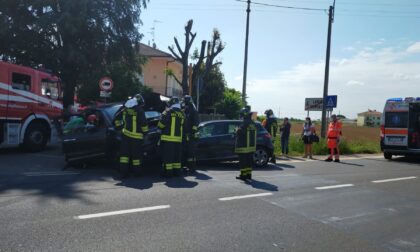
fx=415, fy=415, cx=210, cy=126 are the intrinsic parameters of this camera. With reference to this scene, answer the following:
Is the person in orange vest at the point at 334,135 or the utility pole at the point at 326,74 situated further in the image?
the utility pole at the point at 326,74

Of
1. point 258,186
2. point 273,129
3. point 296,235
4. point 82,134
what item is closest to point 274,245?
point 296,235

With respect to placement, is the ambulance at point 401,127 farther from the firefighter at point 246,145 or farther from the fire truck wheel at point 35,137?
the fire truck wheel at point 35,137

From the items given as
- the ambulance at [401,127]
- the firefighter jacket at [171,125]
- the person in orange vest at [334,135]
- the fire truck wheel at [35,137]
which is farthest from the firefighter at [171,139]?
the ambulance at [401,127]

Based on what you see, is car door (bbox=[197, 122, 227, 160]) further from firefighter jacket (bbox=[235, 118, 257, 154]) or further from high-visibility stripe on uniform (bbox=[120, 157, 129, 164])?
high-visibility stripe on uniform (bbox=[120, 157, 129, 164])

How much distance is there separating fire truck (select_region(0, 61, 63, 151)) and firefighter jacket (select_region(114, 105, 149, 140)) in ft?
18.6

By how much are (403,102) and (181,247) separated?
47.2ft

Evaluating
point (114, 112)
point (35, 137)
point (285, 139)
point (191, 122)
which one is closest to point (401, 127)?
point (285, 139)

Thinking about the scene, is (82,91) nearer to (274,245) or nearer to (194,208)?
(194,208)

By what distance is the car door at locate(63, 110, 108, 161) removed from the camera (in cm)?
970

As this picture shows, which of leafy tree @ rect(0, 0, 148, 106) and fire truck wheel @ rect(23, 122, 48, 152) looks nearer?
fire truck wheel @ rect(23, 122, 48, 152)

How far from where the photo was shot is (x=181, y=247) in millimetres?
4684

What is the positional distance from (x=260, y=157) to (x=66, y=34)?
45.8ft

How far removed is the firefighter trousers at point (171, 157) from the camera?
29.9 ft

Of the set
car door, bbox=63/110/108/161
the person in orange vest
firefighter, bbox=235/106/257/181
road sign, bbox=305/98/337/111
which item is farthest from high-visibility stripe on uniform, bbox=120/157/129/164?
road sign, bbox=305/98/337/111
